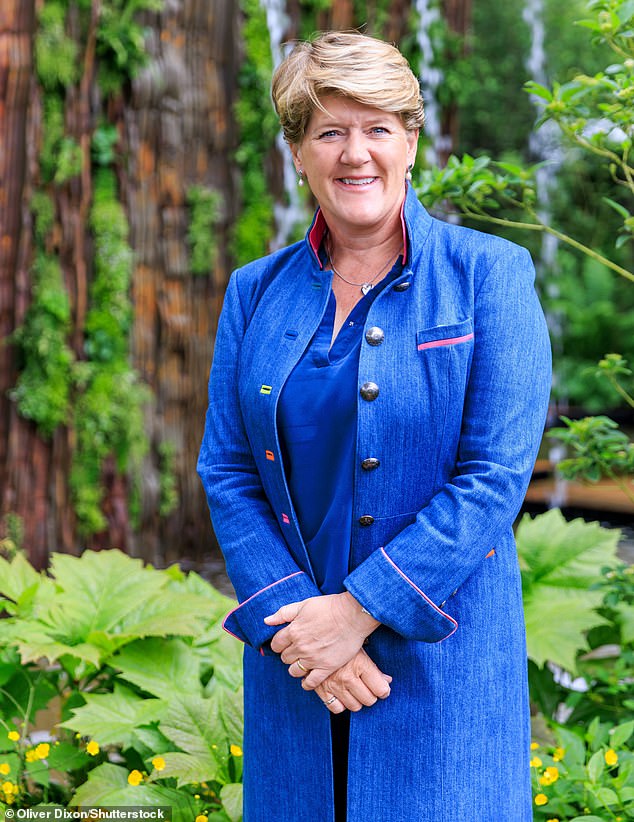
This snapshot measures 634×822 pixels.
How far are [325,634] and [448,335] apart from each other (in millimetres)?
494

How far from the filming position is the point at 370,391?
1479mm

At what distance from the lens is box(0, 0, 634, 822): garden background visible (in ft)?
7.55

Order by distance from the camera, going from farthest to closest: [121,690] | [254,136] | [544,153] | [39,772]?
1. [544,153]
2. [254,136]
3. [121,690]
4. [39,772]

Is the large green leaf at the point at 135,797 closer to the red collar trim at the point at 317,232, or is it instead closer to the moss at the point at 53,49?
the red collar trim at the point at 317,232

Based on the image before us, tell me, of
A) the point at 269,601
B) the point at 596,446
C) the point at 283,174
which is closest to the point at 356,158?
the point at 269,601

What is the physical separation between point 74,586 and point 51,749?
18.0 inches

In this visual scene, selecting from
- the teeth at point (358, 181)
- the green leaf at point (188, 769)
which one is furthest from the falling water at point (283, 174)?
the teeth at point (358, 181)

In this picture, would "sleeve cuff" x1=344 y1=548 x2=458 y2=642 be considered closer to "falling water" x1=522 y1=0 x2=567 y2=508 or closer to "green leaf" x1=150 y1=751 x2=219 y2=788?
"green leaf" x1=150 y1=751 x2=219 y2=788

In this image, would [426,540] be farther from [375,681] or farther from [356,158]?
[356,158]

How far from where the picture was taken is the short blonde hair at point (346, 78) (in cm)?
147

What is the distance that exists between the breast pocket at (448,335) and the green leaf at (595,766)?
3.48 ft

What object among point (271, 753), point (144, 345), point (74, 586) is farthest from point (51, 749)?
point (144, 345)

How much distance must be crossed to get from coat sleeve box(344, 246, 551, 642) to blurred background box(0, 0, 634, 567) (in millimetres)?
2358

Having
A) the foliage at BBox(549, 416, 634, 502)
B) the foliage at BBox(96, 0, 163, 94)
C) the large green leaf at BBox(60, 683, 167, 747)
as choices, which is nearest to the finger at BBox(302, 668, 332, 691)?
the large green leaf at BBox(60, 683, 167, 747)
